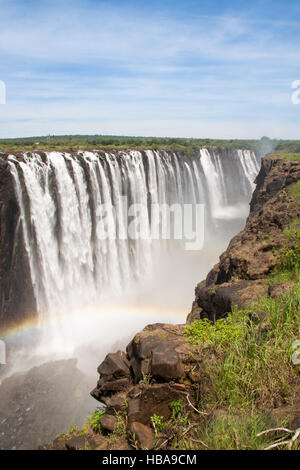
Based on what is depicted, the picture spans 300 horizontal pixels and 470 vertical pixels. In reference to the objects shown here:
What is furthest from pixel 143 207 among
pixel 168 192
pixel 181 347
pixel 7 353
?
pixel 181 347

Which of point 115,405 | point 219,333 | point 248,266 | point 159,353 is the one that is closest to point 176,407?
point 159,353

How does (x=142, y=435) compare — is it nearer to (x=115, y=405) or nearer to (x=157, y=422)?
(x=157, y=422)

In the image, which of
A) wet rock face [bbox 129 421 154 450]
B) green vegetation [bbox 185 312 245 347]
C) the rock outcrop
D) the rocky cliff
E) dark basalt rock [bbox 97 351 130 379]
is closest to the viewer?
the rocky cliff

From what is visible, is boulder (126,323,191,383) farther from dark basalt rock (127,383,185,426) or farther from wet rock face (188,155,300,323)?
wet rock face (188,155,300,323)

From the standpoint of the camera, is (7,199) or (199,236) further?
(199,236)

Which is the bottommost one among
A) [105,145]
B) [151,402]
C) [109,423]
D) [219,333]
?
[109,423]

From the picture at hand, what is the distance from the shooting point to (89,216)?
2017cm

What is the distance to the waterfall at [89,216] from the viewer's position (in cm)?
1706

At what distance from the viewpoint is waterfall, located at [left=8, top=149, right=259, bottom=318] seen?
17.1 meters

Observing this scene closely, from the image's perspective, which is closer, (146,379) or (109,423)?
(109,423)

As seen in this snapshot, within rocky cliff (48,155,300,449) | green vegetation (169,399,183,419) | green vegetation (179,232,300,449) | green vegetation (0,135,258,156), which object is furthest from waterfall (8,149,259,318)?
green vegetation (169,399,183,419)

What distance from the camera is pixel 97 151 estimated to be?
2184 centimetres
